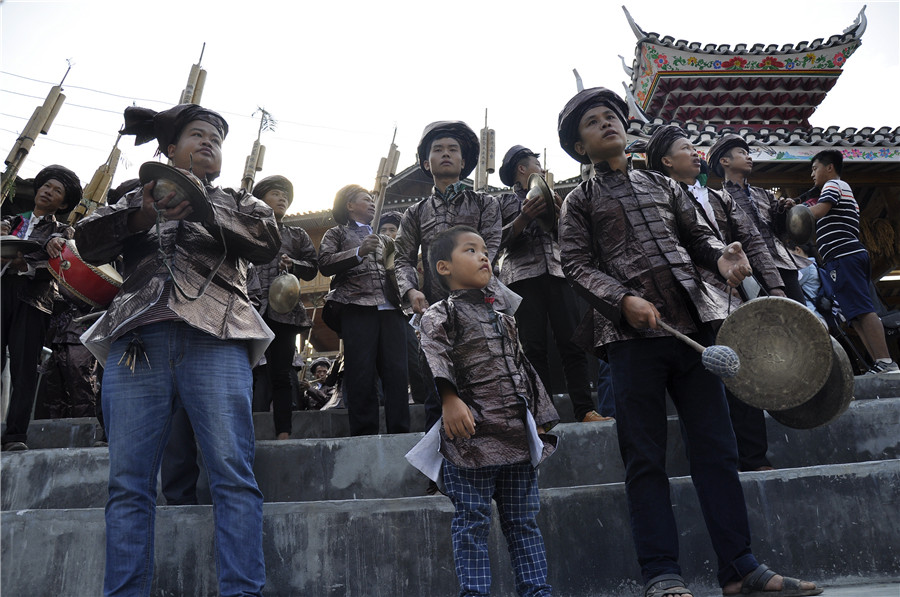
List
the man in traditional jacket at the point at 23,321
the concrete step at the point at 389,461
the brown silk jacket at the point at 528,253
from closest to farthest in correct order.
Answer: the concrete step at the point at 389,461 < the man in traditional jacket at the point at 23,321 < the brown silk jacket at the point at 528,253

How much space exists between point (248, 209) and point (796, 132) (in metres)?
7.62

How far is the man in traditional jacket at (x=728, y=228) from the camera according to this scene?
330 centimetres

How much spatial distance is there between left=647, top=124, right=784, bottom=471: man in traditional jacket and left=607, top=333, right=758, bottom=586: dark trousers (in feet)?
1.87

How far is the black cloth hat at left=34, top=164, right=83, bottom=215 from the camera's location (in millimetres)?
4777

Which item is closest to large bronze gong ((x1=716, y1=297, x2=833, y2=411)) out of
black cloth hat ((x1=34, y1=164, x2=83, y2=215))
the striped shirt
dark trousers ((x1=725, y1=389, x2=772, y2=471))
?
dark trousers ((x1=725, y1=389, x2=772, y2=471))

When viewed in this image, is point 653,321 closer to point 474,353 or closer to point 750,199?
point 474,353

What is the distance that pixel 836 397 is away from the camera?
2.38 m

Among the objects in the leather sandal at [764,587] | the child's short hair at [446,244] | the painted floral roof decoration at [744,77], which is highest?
the painted floral roof decoration at [744,77]

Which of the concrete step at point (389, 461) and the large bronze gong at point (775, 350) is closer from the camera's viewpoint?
the large bronze gong at point (775, 350)

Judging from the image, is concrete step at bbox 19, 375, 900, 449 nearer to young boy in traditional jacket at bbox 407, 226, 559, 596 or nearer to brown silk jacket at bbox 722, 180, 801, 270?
brown silk jacket at bbox 722, 180, 801, 270

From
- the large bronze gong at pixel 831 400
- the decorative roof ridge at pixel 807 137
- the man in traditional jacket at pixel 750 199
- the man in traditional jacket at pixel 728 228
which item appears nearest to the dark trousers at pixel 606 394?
the man in traditional jacket at pixel 728 228

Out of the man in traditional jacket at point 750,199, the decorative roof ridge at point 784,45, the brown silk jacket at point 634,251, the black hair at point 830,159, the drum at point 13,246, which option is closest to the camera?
the brown silk jacket at point 634,251

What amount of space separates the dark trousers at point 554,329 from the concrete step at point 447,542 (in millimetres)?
1400

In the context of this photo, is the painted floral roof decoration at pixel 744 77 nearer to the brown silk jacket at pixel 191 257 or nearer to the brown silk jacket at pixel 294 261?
the brown silk jacket at pixel 294 261
